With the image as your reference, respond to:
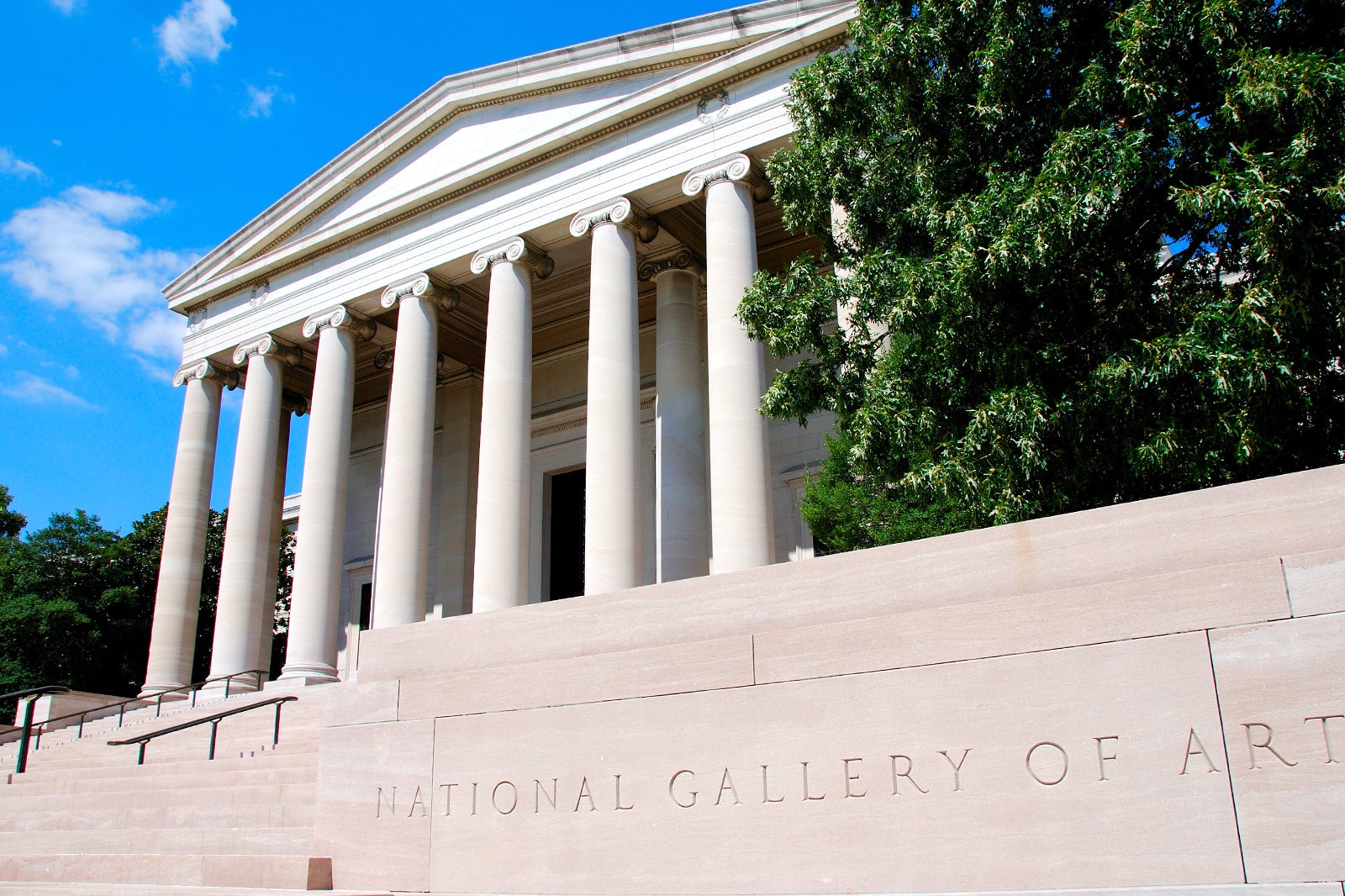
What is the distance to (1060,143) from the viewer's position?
1441 centimetres

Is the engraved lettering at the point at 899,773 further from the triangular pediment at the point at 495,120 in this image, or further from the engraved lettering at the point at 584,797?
the triangular pediment at the point at 495,120

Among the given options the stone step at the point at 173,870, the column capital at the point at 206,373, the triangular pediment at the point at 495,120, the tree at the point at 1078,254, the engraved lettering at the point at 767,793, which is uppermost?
the triangular pediment at the point at 495,120

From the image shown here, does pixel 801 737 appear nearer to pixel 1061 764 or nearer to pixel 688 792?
pixel 688 792

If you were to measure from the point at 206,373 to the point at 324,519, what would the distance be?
9.12m

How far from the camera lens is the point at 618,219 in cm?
2861

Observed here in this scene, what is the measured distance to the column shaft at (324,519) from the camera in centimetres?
3036

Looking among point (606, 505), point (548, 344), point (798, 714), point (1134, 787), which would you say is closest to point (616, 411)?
point (606, 505)

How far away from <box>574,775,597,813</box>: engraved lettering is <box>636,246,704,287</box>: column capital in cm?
2259

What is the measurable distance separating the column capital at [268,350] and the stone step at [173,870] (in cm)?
2348

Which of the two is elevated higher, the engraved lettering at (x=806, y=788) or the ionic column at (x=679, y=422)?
the ionic column at (x=679, y=422)

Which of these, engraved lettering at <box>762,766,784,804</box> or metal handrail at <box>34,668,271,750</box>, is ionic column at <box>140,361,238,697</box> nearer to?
metal handrail at <box>34,668,271,750</box>

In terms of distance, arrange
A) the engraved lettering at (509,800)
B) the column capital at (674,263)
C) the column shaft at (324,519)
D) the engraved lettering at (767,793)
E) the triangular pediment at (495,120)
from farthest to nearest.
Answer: the column capital at (674,263), the column shaft at (324,519), the triangular pediment at (495,120), the engraved lettering at (509,800), the engraved lettering at (767,793)

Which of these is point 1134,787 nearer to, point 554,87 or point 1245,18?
point 1245,18

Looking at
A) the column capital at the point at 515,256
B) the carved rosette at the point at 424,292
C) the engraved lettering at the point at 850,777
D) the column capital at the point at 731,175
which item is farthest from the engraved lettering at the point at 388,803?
the carved rosette at the point at 424,292
